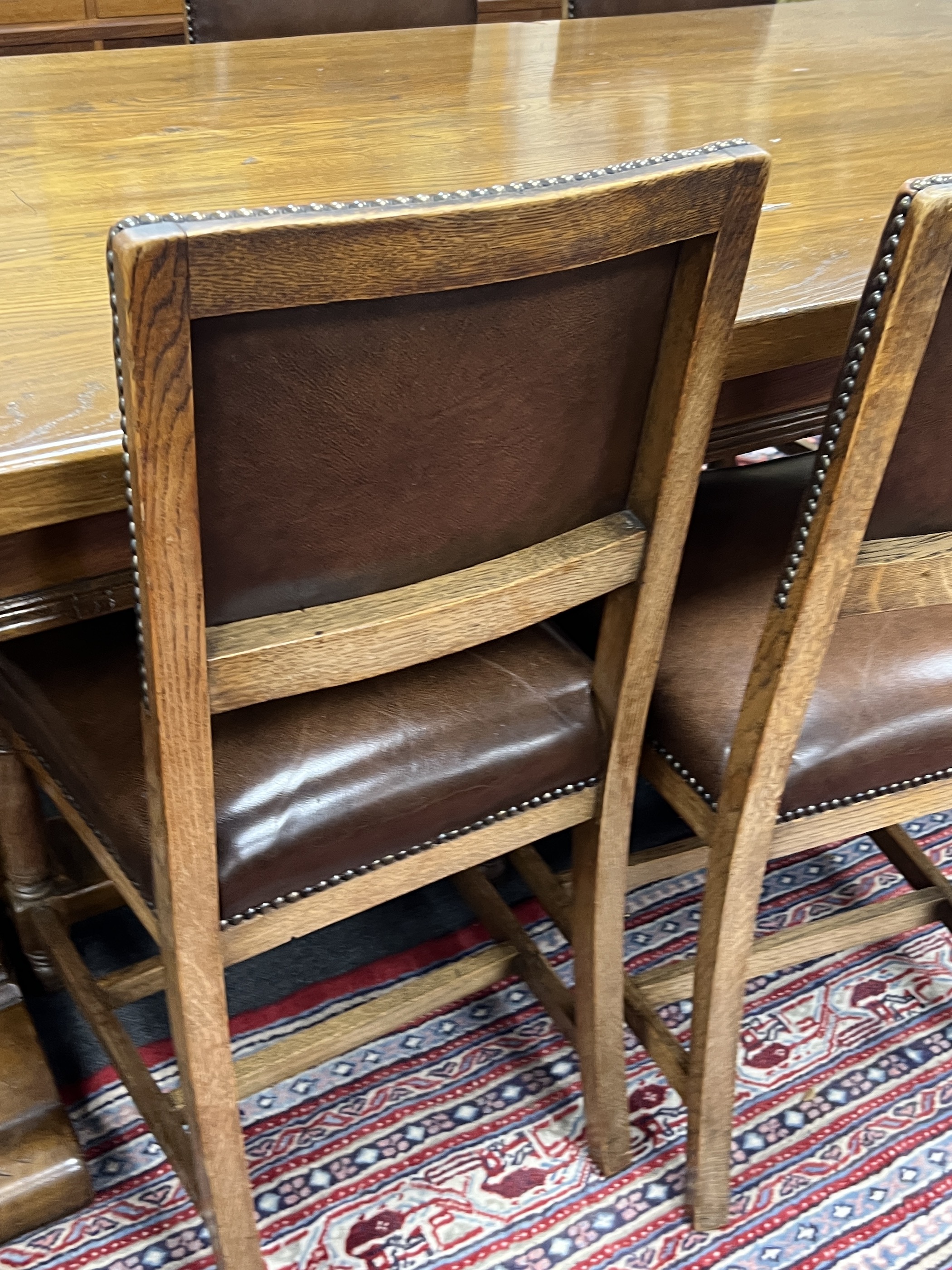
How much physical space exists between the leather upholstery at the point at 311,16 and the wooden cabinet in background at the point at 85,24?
1093mm

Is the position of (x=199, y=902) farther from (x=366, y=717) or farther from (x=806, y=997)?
(x=806, y=997)

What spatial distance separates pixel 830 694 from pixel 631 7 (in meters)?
1.46

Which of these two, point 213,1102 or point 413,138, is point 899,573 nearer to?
point 213,1102

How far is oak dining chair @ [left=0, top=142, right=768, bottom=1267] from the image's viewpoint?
1.76 feet

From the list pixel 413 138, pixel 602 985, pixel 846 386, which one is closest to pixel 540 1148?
pixel 602 985

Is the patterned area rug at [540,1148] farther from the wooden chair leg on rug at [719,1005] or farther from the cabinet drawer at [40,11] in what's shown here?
the cabinet drawer at [40,11]

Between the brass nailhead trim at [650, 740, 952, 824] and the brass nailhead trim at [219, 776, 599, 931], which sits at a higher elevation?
the brass nailhead trim at [219, 776, 599, 931]

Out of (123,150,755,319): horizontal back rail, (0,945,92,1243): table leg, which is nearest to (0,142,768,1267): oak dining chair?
(123,150,755,319): horizontal back rail

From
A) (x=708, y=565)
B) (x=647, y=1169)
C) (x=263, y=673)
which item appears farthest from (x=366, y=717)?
(x=647, y=1169)

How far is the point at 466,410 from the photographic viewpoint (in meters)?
0.63

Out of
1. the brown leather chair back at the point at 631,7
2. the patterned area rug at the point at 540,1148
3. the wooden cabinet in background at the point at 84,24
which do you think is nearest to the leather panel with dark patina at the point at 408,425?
the patterned area rug at the point at 540,1148

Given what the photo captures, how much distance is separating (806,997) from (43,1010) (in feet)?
2.81

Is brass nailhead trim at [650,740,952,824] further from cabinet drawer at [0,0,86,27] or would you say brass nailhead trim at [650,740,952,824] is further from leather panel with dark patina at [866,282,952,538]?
cabinet drawer at [0,0,86,27]

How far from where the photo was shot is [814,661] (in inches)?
31.9
